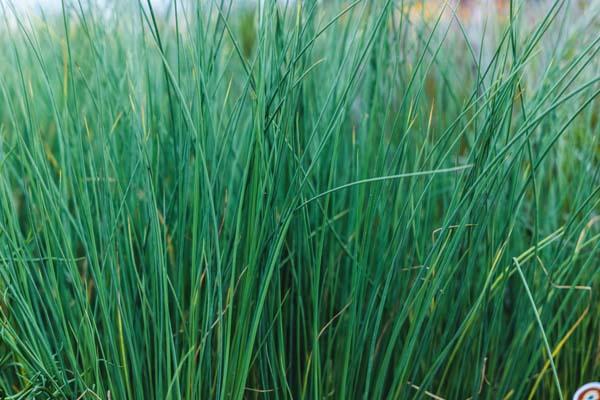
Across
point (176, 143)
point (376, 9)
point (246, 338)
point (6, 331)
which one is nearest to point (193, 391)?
point (246, 338)

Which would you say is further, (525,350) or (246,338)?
(525,350)

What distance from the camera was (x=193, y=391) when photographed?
0.96 metres

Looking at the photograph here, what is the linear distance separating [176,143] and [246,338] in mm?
346

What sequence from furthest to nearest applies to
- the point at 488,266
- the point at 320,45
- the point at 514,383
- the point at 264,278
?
the point at 320,45 < the point at 514,383 < the point at 488,266 < the point at 264,278

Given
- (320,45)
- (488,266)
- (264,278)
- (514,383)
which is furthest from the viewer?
(320,45)

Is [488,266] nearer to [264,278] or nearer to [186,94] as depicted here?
[264,278]

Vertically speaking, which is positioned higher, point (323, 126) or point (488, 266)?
point (323, 126)

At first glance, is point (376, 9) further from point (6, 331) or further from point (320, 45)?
point (6, 331)

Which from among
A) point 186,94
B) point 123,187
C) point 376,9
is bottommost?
point 123,187

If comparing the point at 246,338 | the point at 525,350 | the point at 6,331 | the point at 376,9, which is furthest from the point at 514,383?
the point at 6,331

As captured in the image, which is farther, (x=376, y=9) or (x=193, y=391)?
(x=376, y=9)

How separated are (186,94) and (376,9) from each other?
36 cm

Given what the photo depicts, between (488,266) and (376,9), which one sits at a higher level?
(376,9)

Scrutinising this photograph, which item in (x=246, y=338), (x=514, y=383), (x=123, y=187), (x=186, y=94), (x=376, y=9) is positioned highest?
(x=376, y=9)
